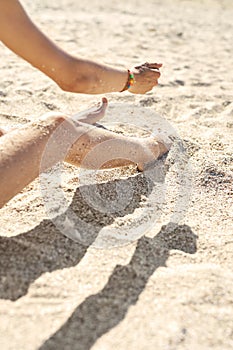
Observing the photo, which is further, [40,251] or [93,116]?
[93,116]

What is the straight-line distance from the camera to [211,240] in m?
1.70

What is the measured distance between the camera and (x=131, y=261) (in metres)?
1.56

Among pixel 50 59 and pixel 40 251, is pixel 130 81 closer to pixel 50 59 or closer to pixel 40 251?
pixel 50 59

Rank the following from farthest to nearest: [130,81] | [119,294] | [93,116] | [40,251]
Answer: [93,116]
[130,81]
[40,251]
[119,294]

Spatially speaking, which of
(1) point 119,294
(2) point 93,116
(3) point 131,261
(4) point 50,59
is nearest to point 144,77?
(2) point 93,116

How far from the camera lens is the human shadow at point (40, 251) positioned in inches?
56.4

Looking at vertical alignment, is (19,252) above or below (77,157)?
below

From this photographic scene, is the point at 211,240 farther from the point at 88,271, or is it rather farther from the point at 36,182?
the point at 36,182

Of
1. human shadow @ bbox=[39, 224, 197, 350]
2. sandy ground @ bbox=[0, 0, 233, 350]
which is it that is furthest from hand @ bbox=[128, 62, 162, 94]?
human shadow @ bbox=[39, 224, 197, 350]

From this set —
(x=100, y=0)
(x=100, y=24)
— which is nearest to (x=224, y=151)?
(x=100, y=24)

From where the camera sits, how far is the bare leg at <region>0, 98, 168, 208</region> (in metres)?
1.55

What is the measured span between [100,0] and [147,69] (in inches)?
188

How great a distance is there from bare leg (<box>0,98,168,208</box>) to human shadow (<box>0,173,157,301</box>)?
162 millimetres

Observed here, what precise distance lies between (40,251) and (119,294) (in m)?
0.32
